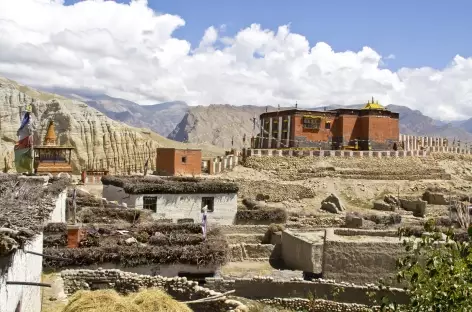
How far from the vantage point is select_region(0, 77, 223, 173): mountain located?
7912 cm

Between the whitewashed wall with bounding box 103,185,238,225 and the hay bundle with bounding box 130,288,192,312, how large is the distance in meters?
17.0

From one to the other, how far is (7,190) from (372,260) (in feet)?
40.9

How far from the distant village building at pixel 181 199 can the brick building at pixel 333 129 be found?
953 inches

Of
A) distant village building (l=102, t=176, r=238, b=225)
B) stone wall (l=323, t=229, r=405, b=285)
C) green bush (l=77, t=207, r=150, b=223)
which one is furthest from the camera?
distant village building (l=102, t=176, r=238, b=225)

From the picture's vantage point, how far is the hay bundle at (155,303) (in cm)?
860

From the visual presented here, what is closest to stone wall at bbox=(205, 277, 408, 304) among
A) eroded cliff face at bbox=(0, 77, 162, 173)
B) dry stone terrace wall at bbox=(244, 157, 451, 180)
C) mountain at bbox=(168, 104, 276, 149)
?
dry stone terrace wall at bbox=(244, 157, 451, 180)

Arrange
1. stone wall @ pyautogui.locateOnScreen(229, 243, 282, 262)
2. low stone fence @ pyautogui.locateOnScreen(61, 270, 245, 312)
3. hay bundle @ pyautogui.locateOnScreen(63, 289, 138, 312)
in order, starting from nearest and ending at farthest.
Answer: hay bundle @ pyautogui.locateOnScreen(63, 289, 138, 312)
low stone fence @ pyautogui.locateOnScreen(61, 270, 245, 312)
stone wall @ pyautogui.locateOnScreen(229, 243, 282, 262)

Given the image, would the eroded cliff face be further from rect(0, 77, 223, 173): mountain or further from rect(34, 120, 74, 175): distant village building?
rect(34, 120, 74, 175): distant village building

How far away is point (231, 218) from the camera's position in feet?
92.6

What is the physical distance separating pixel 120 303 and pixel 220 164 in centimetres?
3841

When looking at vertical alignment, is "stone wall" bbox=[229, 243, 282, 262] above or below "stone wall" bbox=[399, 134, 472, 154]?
below

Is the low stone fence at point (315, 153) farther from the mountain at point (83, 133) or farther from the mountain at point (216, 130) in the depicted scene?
the mountain at point (216, 130)

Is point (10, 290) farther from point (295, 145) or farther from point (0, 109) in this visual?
point (0, 109)

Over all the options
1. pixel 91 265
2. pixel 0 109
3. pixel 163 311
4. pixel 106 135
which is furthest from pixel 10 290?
pixel 0 109
